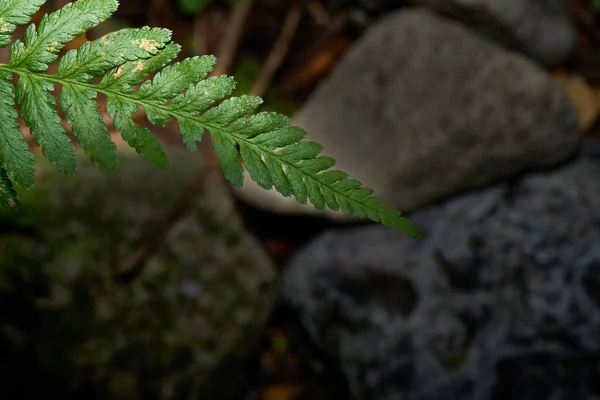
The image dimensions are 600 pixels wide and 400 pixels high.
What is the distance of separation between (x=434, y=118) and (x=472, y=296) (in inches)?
40.4

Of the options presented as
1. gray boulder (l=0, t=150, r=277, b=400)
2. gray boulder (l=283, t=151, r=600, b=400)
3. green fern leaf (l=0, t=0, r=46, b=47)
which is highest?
green fern leaf (l=0, t=0, r=46, b=47)

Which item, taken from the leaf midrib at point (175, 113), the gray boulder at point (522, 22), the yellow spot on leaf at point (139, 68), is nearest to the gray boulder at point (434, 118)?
the gray boulder at point (522, 22)

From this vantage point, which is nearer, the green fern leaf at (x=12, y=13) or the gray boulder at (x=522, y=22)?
the green fern leaf at (x=12, y=13)

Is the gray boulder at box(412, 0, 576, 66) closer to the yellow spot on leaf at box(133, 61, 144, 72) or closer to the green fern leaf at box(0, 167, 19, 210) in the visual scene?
the yellow spot on leaf at box(133, 61, 144, 72)

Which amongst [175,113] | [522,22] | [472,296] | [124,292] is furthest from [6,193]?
[522,22]

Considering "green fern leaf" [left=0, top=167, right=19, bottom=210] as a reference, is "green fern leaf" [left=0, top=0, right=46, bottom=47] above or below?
above

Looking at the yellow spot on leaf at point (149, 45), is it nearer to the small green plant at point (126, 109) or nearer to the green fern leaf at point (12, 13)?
the small green plant at point (126, 109)

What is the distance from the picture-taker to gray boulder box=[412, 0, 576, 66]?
346cm

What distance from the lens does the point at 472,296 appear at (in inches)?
115

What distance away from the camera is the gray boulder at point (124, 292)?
2.79 metres

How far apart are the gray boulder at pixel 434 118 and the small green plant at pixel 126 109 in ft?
5.82

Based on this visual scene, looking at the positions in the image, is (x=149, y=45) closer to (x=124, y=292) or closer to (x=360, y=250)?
(x=124, y=292)

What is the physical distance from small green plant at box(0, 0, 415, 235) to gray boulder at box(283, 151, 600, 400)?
5.39ft

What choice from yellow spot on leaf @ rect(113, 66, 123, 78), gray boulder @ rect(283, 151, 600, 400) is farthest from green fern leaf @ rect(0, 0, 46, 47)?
gray boulder @ rect(283, 151, 600, 400)
